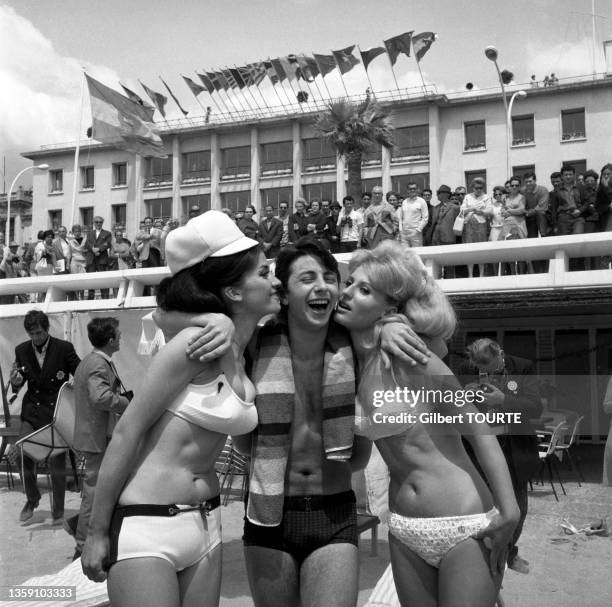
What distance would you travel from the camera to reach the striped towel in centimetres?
193

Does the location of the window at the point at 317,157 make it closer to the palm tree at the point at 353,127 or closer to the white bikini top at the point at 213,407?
the palm tree at the point at 353,127

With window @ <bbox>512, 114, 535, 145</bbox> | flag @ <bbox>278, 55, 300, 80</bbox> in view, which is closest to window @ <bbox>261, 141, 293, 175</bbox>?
window @ <bbox>512, 114, 535, 145</bbox>

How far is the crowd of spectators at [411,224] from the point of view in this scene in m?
7.43

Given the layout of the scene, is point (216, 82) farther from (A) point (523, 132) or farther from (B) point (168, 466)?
(A) point (523, 132)

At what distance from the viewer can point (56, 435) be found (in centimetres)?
580

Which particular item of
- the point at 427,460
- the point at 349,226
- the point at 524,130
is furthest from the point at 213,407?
the point at 524,130

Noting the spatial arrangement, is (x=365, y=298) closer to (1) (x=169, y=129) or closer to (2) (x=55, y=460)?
(2) (x=55, y=460)

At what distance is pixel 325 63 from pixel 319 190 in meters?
22.7

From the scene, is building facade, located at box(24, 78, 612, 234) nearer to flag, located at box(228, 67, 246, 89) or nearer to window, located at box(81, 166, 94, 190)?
window, located at box(81, 166, 94, 190)

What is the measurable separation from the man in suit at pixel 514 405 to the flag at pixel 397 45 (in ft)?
6.77

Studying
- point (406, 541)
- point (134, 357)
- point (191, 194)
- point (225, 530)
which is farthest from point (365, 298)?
point (191, 194)

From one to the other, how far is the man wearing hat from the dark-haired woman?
22.2 ft

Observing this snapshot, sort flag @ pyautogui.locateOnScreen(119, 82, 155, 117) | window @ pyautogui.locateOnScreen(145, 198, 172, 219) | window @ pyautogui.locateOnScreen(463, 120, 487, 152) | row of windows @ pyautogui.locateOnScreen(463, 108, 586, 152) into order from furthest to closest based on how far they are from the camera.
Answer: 1. window @ pyautogui.locateOnScreen(145, 198, 172, 219)
2. window @ pyautogui.locateOnScreen(463, 120, 487, 152)
3. flag @ pyautogui.locateOnScreen(119, 82, 155, 117)
4. row of windows @ pyautogui.locateOnScreen(463, 108, 586, 152)

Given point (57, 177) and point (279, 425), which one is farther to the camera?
point (57, 177)
